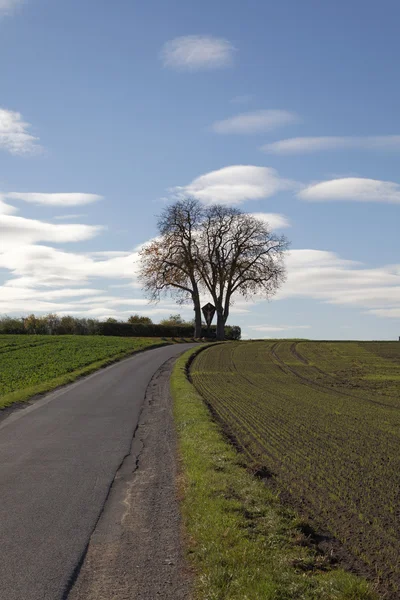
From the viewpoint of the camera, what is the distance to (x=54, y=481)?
34.6 feet

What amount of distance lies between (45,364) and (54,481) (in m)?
28.9

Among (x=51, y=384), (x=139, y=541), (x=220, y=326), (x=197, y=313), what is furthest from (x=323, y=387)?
(x=220, y=326)

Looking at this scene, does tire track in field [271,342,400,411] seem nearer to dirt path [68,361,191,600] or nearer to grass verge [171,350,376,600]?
dirt path [68,361,191,600]

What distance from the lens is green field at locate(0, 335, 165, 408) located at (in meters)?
26.1

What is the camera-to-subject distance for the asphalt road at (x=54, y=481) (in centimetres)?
658

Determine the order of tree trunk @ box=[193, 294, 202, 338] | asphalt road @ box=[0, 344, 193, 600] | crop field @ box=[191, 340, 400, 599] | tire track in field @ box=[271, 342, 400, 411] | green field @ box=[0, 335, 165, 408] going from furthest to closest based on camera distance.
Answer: tree trunk @ box=[193, 294, 202, 338] < green field @ box=[0, 335, 165, 408] < tire track in field @ box=[271, 342, 400, 411] < crop field @ box=[191, 340, 400, 599] < asphalt road @ box=[0, 344, 193, 600]

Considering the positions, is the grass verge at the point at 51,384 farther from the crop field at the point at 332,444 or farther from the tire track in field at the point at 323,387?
the tire track in field at the point at 323,387

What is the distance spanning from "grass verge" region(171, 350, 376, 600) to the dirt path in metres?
0.21

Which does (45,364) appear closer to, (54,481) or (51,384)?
(51,384)

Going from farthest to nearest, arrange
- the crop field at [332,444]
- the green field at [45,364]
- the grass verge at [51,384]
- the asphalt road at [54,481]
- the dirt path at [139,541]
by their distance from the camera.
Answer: the green field at [45,364]
the grass verge at [51,384]
the crop field at [332,444]
the asphalt road at [54,481]
the dirt path at [139,541]

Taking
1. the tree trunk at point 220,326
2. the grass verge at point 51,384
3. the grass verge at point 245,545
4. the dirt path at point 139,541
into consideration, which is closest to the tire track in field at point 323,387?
the grass verge at point 51,384

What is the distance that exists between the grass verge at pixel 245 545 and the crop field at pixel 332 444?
37 centimetres

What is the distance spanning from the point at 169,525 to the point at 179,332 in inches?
3049

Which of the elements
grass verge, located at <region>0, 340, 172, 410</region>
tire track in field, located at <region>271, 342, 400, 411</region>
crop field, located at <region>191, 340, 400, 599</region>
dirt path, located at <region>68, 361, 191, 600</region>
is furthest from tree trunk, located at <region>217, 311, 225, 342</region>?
dirt path, located at <region>68, 361, 191, 600</region>
